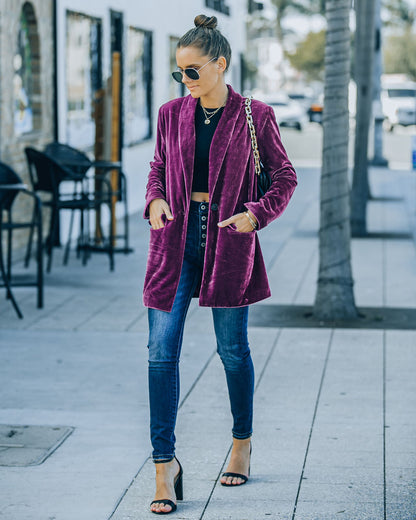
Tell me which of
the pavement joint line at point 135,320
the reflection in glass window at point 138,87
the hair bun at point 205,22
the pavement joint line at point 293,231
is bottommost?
the pavement joint line at point 135,320

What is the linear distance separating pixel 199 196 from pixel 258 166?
0.26 m

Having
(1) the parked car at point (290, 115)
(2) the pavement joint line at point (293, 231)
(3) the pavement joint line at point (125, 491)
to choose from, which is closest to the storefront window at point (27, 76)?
(2) the pavement joint line at point (293, 231)

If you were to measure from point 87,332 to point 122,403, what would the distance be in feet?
6.21

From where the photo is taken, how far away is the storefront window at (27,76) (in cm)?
1175

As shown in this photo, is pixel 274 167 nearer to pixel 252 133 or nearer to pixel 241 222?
pixel 252 133

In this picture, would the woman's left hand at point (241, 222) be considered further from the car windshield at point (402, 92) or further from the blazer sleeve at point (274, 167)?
the car windshield at point (402, 92)

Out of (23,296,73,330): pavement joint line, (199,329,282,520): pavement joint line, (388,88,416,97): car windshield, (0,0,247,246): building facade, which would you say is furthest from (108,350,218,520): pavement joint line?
(388,88,416,97): car windshield

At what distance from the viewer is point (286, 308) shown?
8695 mm

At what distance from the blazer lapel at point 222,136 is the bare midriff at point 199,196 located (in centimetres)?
6

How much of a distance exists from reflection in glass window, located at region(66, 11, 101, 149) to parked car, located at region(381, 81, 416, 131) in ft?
84.6

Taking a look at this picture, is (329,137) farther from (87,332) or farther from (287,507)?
(287,507)

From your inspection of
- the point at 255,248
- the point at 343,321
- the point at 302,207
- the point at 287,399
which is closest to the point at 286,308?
the point at 343,321

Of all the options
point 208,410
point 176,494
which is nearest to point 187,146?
point 176,494

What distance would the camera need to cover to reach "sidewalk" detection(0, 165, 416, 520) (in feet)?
14.8
